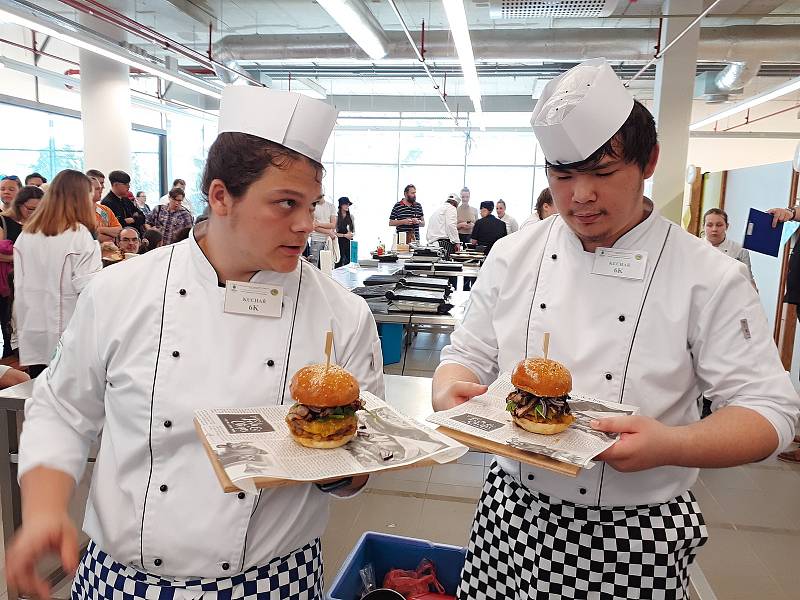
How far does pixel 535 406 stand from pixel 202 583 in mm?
804

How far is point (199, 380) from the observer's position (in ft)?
4.22

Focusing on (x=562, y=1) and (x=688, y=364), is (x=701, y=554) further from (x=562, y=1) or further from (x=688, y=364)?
(x=562, y=1)

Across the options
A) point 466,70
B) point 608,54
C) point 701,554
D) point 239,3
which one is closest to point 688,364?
point 701,554

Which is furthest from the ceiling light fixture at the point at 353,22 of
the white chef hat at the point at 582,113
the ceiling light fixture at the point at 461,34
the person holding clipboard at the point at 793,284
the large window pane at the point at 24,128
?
the large window pane at the point at 24,128

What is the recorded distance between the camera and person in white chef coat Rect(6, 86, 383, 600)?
4.02 feet

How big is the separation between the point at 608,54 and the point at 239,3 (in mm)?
5743

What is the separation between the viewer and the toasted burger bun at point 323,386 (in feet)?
4.09

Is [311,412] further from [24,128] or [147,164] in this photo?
[147,164]

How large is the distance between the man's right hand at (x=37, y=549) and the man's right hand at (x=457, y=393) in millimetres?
840

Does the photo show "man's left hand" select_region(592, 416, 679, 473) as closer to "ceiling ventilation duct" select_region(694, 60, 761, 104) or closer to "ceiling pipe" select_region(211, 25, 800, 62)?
"ceiling pipe" select_region(211, 25, 800, 62)

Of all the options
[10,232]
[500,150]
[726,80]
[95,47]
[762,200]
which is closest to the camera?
[10,232]

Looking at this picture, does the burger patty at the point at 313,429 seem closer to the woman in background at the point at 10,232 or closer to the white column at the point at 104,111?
the woman in background at the point at 10,232

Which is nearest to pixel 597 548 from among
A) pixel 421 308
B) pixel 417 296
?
pixel 421 308

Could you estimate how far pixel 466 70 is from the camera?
7758 millimetres
